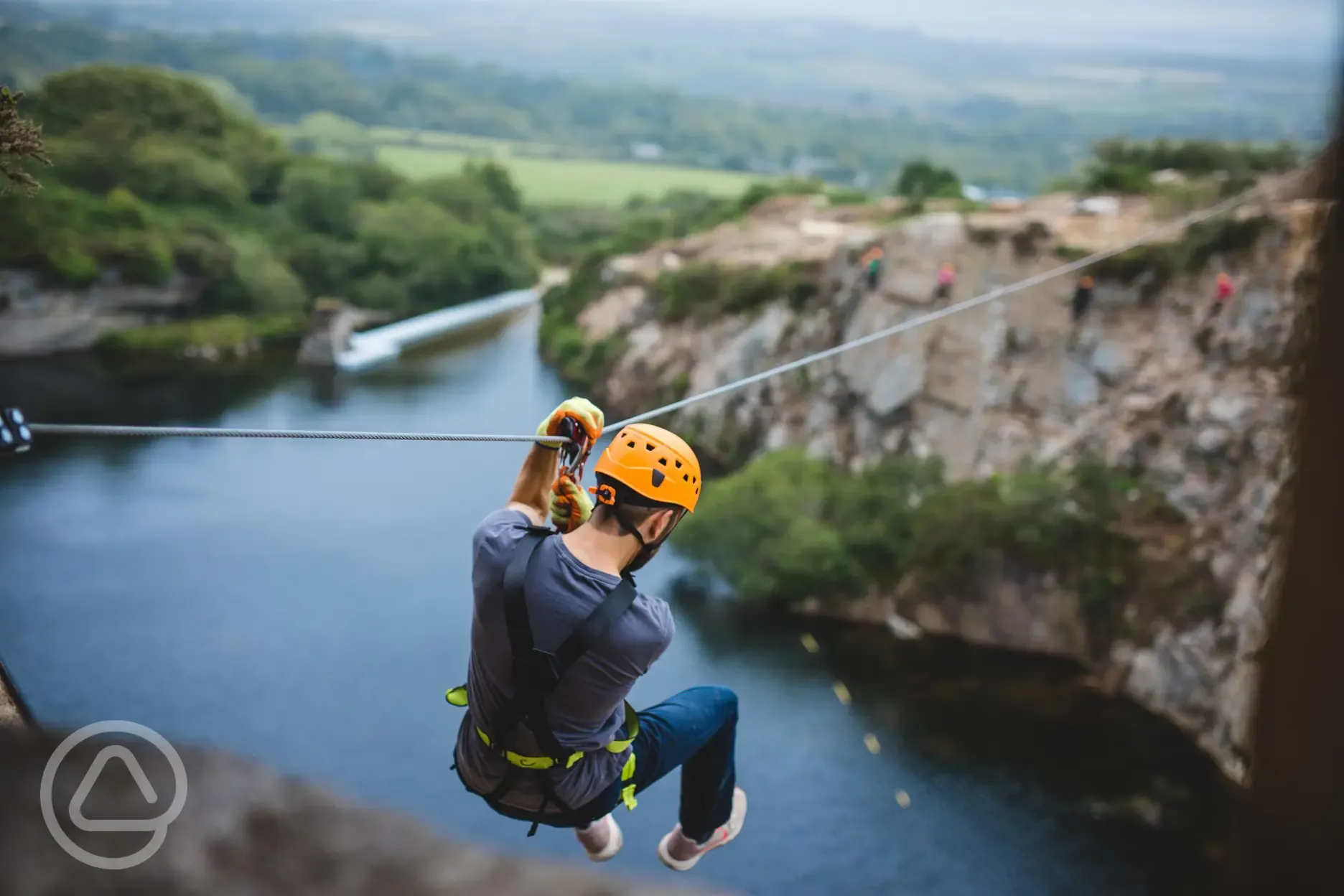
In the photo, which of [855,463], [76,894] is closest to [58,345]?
[855,463]

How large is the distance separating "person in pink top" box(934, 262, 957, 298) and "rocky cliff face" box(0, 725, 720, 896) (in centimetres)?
1310

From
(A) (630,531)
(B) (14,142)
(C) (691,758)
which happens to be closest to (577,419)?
(A) (630,531)

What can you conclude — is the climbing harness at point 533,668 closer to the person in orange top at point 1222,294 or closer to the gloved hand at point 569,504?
the gloved hand at point 569,504

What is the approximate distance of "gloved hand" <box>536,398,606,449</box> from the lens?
2.03 metres

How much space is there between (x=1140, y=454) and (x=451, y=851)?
11943mm

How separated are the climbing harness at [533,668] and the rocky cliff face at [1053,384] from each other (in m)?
9.14

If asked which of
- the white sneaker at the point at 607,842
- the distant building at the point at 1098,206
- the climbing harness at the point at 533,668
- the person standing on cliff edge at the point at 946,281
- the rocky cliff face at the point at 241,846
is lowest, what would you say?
the person standing on cliff edge at the point at 946,281

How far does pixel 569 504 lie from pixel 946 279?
11838 mm

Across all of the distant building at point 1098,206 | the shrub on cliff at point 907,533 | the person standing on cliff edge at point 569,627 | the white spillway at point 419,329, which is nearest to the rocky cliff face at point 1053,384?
the distant building at point 1098,206

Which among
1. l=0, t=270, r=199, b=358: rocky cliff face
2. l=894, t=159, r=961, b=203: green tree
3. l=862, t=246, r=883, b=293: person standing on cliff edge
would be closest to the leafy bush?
l=0, t=270, r=199, b=358: rocky cliff face

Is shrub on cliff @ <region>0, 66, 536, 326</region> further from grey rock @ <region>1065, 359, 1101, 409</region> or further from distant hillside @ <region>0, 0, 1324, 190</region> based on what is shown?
grey rock @ <region>1065, 359, 1101, 409</region>

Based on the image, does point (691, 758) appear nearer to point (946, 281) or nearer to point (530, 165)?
point (946, 281)

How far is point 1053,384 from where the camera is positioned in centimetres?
1268

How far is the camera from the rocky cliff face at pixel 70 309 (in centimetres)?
971
